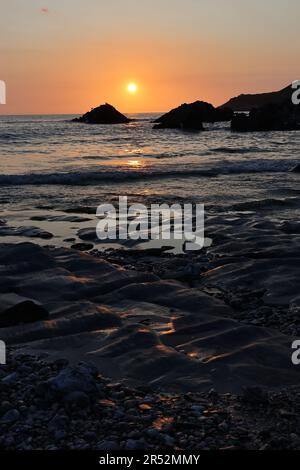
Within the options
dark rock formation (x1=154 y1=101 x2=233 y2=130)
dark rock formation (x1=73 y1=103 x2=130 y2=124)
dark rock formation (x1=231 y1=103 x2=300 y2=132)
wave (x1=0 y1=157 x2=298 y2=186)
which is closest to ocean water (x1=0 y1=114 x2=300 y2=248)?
wave (x1=0 y1=157 x2=298 y2=186)

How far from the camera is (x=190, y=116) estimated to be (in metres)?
71.1

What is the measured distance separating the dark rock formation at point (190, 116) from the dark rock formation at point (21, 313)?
64.8m

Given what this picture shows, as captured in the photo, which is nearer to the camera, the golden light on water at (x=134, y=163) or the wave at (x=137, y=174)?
the wave at (x=137, y=174)

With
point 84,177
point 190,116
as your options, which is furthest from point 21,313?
point 190,116

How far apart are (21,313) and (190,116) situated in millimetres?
67494

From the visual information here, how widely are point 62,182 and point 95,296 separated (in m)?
13.3

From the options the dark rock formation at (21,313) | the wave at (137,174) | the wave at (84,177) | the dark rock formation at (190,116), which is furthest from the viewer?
the dark rock formation at (190,116)

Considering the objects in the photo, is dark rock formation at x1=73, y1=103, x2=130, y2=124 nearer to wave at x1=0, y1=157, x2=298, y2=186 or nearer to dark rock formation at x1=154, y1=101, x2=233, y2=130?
dark rock formation at x1=154, y1=101, x2=233, y2=130

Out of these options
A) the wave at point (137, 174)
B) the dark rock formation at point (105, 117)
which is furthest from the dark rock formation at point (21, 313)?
the dark rock formation at point (105, 117)

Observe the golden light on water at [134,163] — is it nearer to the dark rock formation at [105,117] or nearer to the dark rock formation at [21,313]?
the dark rock formation at [21,313]

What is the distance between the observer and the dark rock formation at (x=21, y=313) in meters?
6.03

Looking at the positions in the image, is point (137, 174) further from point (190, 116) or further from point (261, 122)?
point (190, 116)

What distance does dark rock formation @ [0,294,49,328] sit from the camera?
19.8 feet
